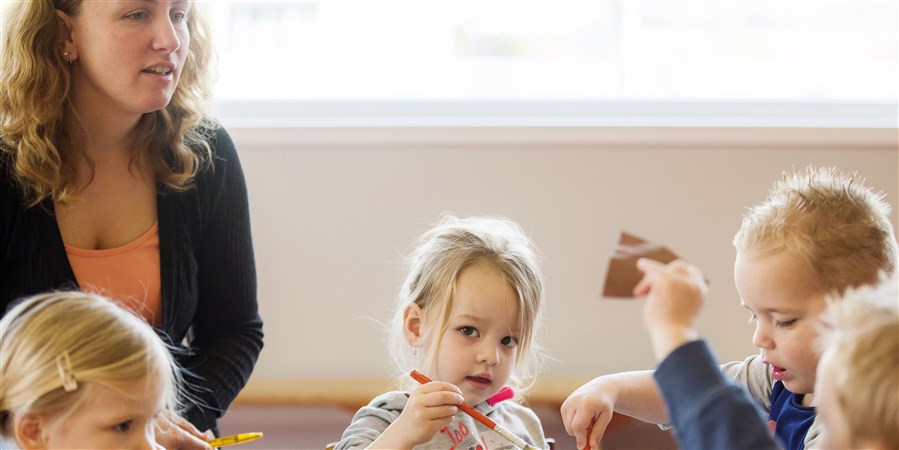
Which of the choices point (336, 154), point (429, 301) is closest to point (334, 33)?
point (336, 154)

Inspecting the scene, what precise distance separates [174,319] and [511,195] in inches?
38.9

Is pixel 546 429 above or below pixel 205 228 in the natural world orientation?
below

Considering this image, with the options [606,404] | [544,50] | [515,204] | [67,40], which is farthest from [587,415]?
[544,50]

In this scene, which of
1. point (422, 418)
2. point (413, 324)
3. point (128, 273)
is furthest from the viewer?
point (128, 273)

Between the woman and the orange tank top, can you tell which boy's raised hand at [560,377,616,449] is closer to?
the woman

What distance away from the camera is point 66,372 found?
3.29 ft

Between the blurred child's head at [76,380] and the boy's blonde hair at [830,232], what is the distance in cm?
72

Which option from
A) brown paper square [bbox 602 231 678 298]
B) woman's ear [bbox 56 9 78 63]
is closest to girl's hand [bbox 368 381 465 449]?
woman's ear [bbox 56 9 78 63]

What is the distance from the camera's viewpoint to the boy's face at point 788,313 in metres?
1.14

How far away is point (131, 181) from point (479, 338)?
60 cm

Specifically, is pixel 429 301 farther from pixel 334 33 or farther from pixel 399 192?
pixel 334 33

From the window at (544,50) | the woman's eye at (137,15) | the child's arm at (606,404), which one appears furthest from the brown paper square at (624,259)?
the woman's eye at (137,15)

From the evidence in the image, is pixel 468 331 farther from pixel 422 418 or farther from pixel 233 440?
pixel 233 440

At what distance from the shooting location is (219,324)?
5.26 feet
